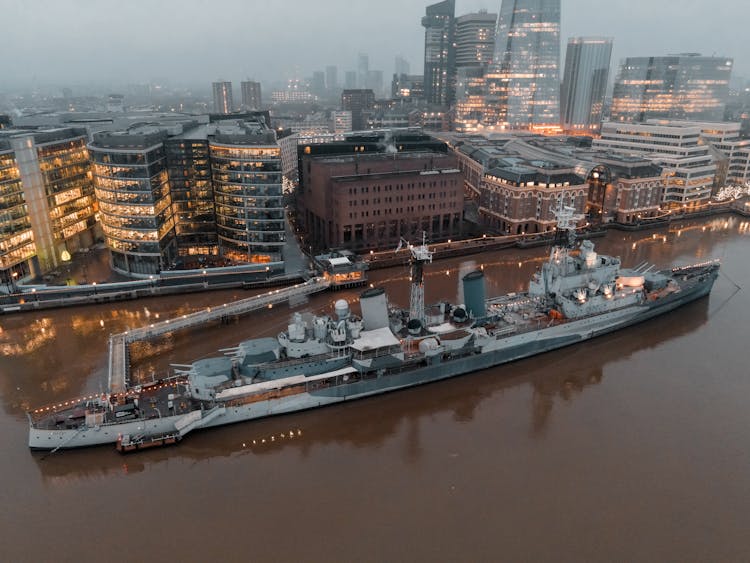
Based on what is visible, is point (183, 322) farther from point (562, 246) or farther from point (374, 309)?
point (562, 246)

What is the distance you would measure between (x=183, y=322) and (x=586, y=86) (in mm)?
128965

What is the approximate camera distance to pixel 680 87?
394ft

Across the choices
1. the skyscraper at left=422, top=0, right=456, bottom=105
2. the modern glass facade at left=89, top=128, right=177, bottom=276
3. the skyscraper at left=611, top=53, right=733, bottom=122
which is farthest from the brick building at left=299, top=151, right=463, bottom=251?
the skyscraper at left=422, top=0, right=456, bottom=105

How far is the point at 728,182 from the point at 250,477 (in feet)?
303

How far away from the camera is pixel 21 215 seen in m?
41.9

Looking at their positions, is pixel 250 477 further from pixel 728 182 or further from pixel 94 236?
pixel 728 182

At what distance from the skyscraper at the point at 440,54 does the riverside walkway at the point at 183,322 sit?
507 feet

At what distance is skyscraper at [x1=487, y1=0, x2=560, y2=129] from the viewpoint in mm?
109875

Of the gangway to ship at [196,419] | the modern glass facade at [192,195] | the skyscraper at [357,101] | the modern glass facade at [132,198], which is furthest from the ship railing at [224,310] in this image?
the skyscraper at [357,101]

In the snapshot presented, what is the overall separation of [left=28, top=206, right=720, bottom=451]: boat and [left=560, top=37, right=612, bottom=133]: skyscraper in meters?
106

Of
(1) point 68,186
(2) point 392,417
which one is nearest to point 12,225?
(1) point 68,186

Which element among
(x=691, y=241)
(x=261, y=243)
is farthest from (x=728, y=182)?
(x=261, y=243)

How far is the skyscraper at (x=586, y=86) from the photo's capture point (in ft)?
428

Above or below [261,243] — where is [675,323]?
below
